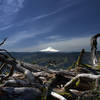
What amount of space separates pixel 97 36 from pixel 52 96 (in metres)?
4.15

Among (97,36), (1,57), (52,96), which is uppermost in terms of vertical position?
(97,36)

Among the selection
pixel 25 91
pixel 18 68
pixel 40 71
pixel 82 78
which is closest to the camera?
pixel 25 91

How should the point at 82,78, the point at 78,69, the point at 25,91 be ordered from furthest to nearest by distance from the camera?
1. the point at 78,69
2. the point at 82,78
3. the point at 25,91

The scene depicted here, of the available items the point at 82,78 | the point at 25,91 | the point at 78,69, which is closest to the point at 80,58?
the point at 78,69

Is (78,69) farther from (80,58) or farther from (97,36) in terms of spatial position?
(97,36)

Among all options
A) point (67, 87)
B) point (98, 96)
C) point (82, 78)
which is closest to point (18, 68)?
point (67, 87)

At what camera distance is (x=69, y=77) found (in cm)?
729

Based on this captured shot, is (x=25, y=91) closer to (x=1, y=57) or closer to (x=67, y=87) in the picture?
(x=67, y=87)

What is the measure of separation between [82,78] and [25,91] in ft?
7.75

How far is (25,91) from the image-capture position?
552cm

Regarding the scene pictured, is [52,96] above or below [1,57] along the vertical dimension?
below

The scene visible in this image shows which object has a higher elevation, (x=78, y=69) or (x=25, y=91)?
(x=78, y=69)

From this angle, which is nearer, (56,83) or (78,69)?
(56,83)

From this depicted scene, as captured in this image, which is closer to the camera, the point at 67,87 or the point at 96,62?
the point at 67,87
